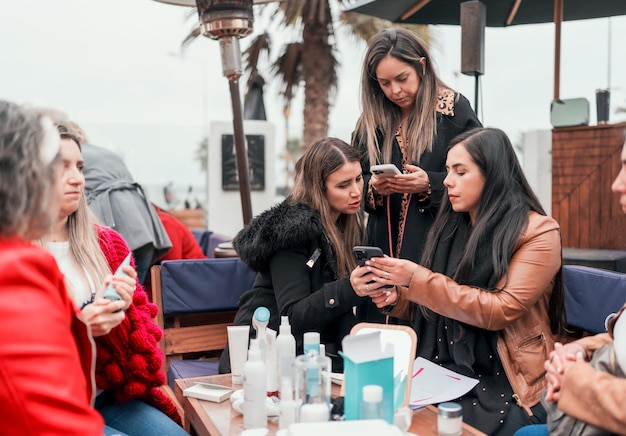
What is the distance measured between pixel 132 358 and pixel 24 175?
1.02m

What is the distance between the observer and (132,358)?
2.09m

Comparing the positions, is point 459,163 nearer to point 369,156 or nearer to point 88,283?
point 369,156

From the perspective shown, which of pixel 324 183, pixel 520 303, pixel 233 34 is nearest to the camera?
pixel 520 303

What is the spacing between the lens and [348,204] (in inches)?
106

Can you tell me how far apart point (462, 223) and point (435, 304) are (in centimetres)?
39

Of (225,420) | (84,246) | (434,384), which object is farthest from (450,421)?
(84,246)

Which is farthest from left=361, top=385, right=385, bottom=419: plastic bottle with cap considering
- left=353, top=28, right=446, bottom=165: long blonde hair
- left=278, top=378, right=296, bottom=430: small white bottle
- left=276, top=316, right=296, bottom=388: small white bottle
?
left=353, top=28, right=446, bottom=165: long blonde hair

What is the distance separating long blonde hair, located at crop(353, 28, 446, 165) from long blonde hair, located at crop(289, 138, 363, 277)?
186 millimetres

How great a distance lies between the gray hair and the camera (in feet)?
3.98

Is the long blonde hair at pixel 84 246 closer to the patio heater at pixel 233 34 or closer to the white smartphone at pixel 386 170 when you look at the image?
the white smartphone at pixel 386 170

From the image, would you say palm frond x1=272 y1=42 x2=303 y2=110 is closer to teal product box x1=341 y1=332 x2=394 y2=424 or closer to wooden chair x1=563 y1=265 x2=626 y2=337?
wooden chair x1=563 y1=265 x2=626 y2=337

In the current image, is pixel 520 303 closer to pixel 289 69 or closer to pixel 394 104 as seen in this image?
pixel 394 104

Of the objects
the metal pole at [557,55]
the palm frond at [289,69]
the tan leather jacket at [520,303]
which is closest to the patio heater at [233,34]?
the tan leather jacket at [520,303]

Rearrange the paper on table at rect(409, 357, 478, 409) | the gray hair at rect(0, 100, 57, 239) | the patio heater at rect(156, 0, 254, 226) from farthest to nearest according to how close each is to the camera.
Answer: the patio heater at rect(156, 0, 254, 226) < the paper on table at rect(409, 357, 478, 409) < the gray hair at rect(0, 100, 57, 239)
